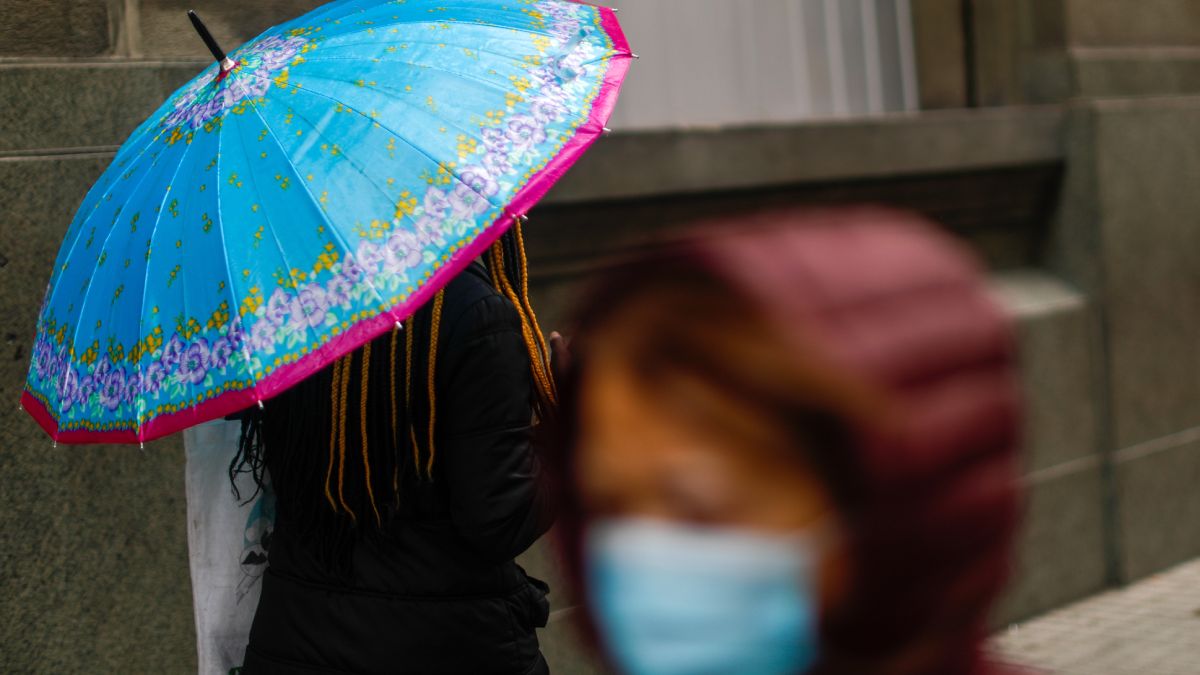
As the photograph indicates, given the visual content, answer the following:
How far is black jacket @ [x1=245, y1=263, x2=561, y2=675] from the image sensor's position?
221cm

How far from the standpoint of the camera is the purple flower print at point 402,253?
6.33 ft

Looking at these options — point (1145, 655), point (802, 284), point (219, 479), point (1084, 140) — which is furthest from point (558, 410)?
point (1084, 140)

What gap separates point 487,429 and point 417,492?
0.18 metres

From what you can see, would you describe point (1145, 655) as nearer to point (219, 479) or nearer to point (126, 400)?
point (219, 479)

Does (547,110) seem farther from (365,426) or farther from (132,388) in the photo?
(132,388)

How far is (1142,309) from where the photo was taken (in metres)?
6.32

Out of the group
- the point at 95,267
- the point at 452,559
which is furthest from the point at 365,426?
the point at 95,267

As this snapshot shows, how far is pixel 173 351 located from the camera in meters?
2.00

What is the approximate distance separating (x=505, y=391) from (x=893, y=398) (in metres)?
1.62

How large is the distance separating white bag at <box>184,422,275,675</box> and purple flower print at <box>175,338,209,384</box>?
535 millimetres

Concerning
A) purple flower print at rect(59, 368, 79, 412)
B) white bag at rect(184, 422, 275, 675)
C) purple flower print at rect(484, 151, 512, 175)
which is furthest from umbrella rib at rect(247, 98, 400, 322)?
white bag at rect(184, 422, 275, 675)

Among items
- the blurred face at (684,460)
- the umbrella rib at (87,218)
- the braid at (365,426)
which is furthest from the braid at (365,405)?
the blurred face at (684,460)

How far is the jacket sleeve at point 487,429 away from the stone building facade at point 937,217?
1871 millimetres

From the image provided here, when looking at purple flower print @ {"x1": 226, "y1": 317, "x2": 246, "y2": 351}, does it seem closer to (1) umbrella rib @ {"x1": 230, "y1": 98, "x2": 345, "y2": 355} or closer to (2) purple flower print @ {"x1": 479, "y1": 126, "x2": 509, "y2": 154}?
(1) umbrella rib @ {"x1": 230, "y1": 98, "x2": 345, "y2": 355}
